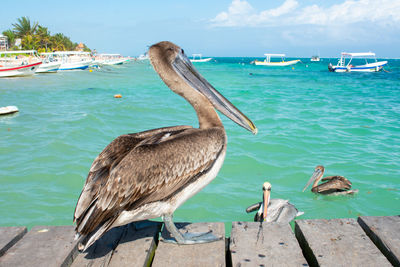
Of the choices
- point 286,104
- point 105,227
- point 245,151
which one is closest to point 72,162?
point 245,151

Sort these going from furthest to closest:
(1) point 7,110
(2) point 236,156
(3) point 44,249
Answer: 1. (1) point 7,110
2. (2) point 236,156
3. (3) point 44,249

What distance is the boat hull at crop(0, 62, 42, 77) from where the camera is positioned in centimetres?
3110

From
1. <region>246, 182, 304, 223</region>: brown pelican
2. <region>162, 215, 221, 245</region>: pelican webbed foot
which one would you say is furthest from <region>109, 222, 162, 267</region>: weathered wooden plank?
<region>246, 182, 304, 223</region>: brown pelican

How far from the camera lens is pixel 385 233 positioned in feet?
6.92

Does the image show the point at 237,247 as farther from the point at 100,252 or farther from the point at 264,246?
the point at 100,252

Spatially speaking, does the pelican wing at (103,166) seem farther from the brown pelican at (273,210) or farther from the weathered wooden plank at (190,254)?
the brown pelican at (273,210)

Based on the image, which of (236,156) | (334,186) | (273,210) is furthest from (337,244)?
(236,156)

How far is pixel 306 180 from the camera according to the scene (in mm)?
6832

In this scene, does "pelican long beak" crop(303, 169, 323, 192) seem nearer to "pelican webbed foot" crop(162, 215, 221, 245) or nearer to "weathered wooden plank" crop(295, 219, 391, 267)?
"weathered wooden plank" crop(295, 219, 391, 267)

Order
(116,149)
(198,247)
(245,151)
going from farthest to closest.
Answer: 1. (245,151)
2. (116,149)
3. (198,247)

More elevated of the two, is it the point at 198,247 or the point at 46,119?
the point at 198,247

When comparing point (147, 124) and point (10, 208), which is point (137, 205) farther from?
point (147, 124)

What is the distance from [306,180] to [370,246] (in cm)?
494

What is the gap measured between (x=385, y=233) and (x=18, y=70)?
34.8 meters
